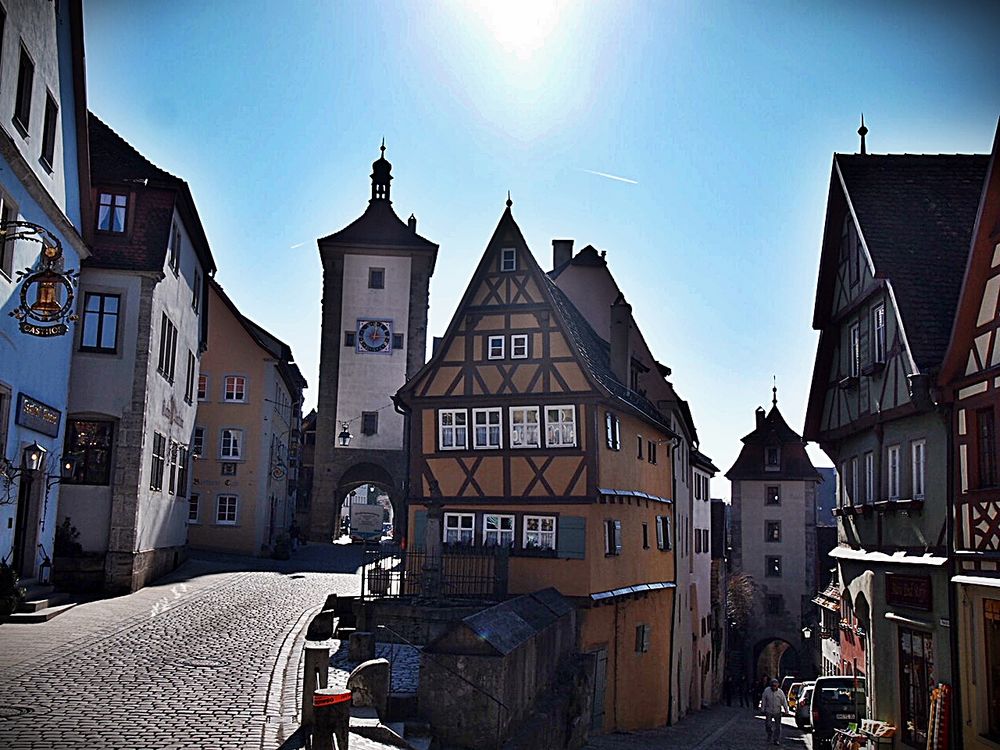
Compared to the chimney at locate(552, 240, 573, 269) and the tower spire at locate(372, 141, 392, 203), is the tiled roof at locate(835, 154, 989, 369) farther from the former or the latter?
the tower spire at locate(372, 141, 392, 203)

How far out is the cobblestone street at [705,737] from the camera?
2539cm

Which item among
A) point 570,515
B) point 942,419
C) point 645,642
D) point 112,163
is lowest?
point 645,642

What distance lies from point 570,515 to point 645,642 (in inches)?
273

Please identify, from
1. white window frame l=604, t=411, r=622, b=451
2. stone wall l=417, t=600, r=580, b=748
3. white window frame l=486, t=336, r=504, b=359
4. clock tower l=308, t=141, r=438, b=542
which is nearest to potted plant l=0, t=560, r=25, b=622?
stone wall l=417, t=600, r=580, b=748

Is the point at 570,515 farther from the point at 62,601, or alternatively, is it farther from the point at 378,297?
the point at 378,297

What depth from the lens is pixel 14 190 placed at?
19.3 metres

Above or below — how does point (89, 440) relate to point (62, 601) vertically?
above

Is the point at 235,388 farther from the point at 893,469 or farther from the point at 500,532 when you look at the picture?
the point at 893,469

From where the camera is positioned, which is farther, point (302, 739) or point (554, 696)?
point (554, 696)

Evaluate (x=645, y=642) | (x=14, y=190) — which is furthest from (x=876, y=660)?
(x=14, y=190)

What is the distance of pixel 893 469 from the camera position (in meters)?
19.6

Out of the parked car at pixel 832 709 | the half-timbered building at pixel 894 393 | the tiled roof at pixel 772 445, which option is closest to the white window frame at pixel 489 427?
the half-timbered building at pixel 894 393

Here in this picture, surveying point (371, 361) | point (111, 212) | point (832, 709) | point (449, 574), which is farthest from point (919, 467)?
point (371, 361)

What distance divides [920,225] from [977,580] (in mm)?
7577
